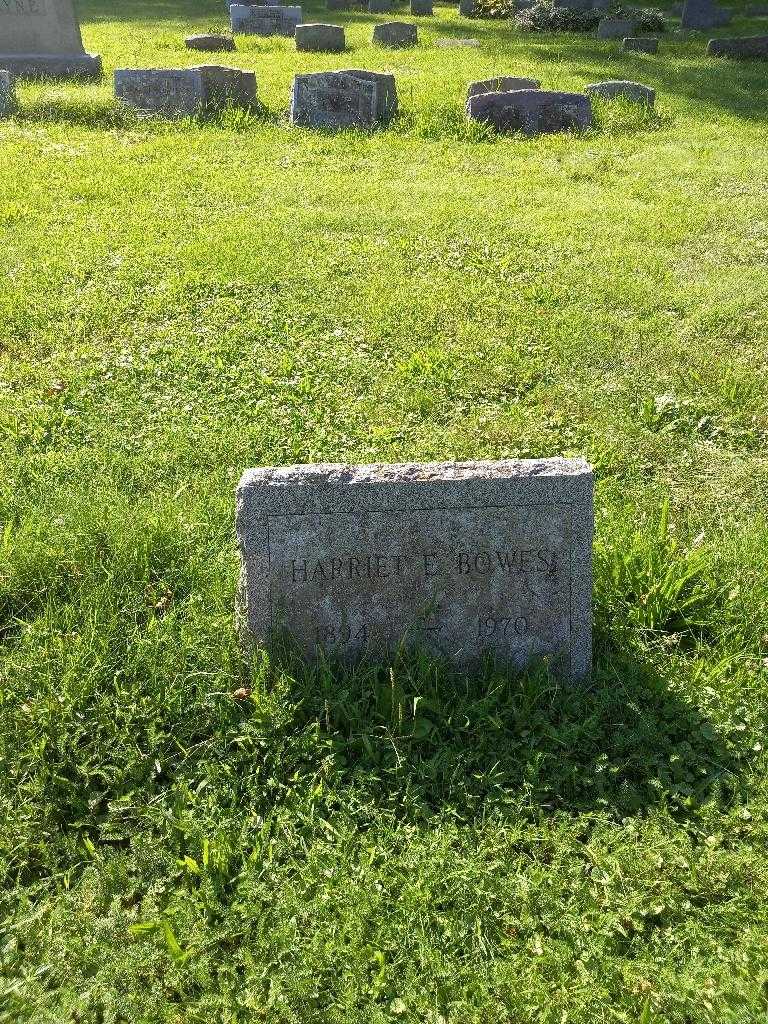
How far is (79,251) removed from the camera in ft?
22.8

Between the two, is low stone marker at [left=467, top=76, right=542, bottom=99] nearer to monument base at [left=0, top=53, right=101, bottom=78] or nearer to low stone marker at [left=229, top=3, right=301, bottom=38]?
monument base at [left=0, top=53, right=101, bottom=78]

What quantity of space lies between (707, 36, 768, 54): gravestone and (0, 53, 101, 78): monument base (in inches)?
431

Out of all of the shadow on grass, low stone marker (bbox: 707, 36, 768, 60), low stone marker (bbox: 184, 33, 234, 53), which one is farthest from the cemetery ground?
low stone marker (bbox: 707, 36, 768, 60)

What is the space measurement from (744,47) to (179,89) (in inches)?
428

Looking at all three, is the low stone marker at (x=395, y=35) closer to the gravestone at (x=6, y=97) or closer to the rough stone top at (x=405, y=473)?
the gravestone at (x=6, y=97)

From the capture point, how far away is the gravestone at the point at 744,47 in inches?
617

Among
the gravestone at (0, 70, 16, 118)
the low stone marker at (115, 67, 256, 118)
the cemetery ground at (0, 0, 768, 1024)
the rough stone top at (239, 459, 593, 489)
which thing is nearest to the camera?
the cemetery ground at (0, 0, 768, 1024)

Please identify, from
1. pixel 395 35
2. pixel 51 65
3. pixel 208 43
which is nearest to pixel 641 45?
pixel 395 35

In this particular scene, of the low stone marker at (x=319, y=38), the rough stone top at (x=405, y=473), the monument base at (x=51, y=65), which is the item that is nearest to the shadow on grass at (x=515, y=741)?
the rough stone top at (x=405, y=473)

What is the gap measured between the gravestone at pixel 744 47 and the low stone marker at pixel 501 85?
21.9 ft

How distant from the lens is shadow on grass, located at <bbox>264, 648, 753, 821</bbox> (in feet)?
9.15

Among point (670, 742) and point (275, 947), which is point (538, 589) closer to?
point (670, 742)

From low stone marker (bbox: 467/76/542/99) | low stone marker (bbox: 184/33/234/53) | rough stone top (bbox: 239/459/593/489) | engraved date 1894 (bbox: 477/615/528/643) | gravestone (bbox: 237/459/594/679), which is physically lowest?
engraved date 1894 (bbox: 477/615/528/643)

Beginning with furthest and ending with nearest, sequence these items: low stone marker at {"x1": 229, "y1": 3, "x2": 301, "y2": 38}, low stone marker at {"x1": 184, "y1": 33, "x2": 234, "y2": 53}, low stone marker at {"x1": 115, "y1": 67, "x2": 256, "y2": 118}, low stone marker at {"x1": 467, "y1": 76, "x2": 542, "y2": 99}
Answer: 1. low stone marker at {"x1": 229, "y1": 3, "x2": 301, "y2": 38}
2. low stone marker at {"x1": 184, "y1": 33, "x2": 234, "y2": 53}
3. low stone marker at {"x1": 467, "y1": 76, "x2": 542, "y2": 99}
4. low stone marker at {"x1": 115, "y1": 67, "x2": 256, "y2": 118}
